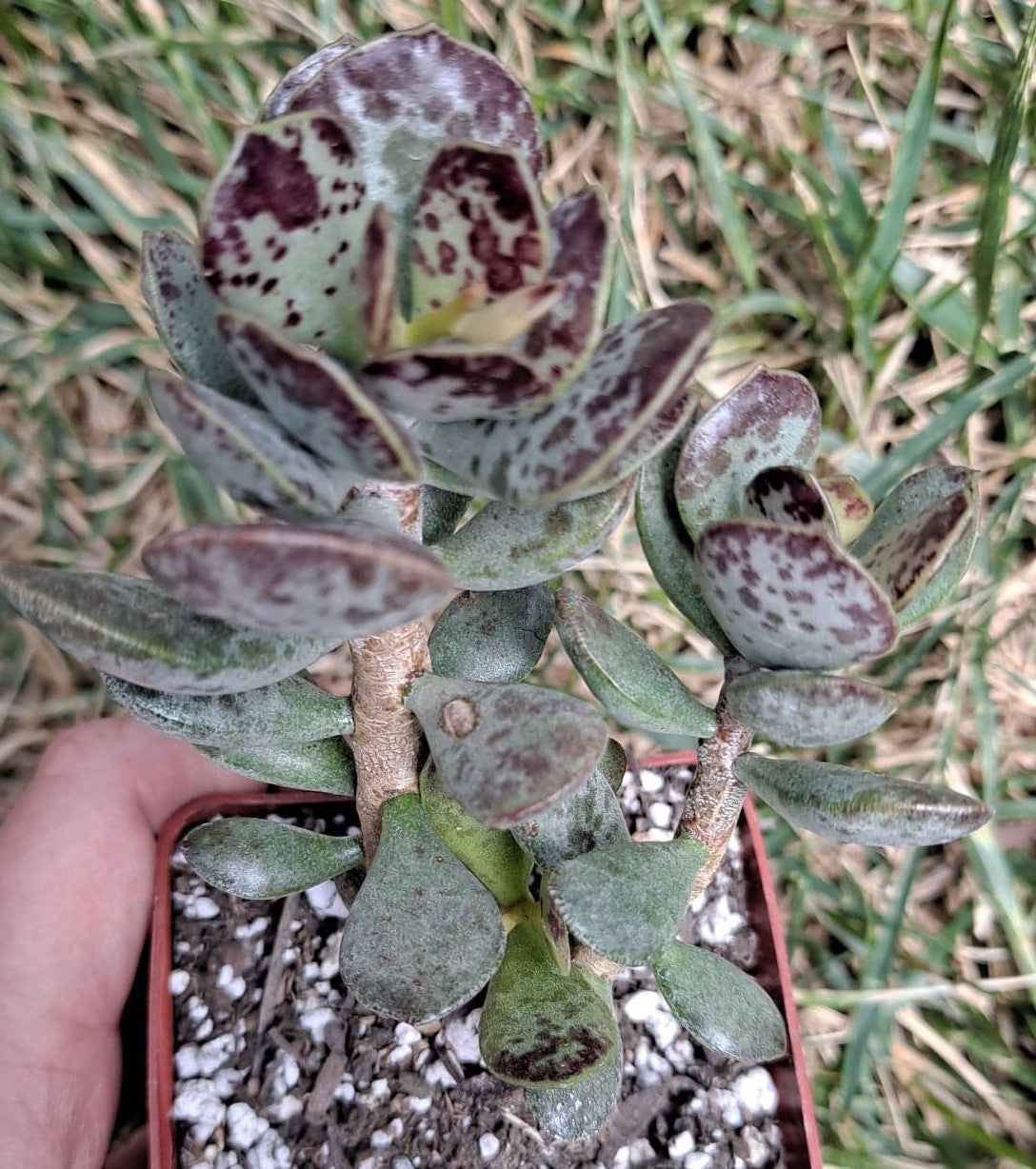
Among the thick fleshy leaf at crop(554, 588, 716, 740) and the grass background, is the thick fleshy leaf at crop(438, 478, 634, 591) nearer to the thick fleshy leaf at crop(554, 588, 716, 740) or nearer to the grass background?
the thick fleshy leaf at crop(554, 588, 716, 740)

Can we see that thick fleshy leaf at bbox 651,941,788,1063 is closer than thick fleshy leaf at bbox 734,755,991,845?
No

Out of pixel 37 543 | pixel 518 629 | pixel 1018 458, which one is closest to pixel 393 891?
pixel 518 629

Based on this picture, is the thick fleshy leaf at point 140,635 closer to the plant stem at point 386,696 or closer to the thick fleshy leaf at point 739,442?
the plant stem at point 386,696

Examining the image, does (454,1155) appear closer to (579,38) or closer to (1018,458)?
(1018,458)

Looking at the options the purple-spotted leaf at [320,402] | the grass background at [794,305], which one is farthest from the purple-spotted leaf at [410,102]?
the grass background at [794,305]

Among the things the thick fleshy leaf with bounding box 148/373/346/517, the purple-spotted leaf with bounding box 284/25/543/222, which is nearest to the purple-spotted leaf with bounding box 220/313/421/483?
the thick fleshy leaf with bounding box 148/373/346/517

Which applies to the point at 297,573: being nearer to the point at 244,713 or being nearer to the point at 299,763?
the point at 244,713
